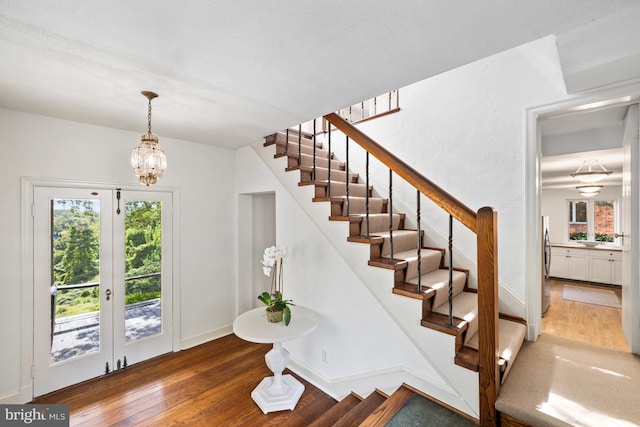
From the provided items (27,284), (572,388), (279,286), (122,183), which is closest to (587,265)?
(572,388)

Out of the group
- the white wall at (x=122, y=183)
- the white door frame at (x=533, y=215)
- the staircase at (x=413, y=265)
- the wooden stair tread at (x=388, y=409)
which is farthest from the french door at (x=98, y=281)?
the white door frame at (x=533, y=215)

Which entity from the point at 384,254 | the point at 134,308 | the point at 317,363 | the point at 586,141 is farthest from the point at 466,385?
the point at 134,308

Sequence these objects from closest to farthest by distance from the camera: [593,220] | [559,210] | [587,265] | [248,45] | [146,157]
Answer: [248,45], [146,157], [587,265], [593,220], [559,210]

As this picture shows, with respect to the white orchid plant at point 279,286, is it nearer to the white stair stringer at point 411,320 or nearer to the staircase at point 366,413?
the white stair stringer at point 411,320

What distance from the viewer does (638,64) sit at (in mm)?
1553

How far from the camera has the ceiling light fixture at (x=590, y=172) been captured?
3706 mm

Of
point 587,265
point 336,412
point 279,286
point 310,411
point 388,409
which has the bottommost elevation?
point 310,411

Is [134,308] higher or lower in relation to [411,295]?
lower

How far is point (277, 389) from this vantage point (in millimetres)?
2402

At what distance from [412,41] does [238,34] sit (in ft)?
2.77

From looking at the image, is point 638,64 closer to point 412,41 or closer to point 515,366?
point 412,41

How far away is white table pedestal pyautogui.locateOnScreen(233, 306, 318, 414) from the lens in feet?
7.32

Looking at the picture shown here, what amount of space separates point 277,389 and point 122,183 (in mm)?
2590

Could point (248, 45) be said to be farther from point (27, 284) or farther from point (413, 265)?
point (27, 284)
